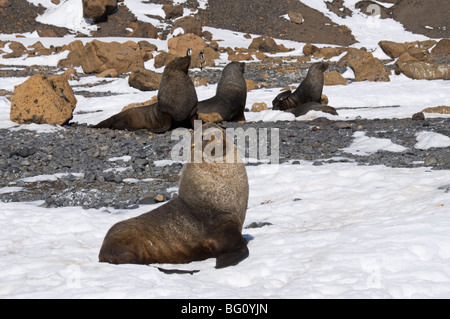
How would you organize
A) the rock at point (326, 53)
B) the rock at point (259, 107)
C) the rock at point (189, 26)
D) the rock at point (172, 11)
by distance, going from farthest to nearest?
the rock at point (172, 11) < the rock at point (189, 26) < the rock at point (326, 53) < the rock at point (259, 107)

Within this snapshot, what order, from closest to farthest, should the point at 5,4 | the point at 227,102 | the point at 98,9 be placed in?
1. the point at 227,102
2. the point at 5,4
3. the point at 98,9

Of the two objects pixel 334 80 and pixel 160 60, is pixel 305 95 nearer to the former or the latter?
pixel 334 80

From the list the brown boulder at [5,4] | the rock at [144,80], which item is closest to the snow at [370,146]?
the rock at [144,80]

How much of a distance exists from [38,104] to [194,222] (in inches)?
353

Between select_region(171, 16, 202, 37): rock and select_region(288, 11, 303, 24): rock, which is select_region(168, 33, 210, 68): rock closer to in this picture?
select_region(171, 16, 202, 37): rock

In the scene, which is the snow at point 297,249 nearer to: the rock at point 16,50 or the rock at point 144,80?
the rock at point 144,80

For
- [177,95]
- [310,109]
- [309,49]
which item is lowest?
[309,49]

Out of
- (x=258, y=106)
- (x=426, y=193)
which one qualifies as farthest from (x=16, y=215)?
(x=258, y=106)

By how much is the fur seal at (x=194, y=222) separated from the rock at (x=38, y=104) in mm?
8606

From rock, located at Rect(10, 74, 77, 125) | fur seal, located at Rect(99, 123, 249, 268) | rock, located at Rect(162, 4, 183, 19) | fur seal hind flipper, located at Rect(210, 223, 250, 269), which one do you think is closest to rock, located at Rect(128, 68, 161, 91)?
rock, located at Rect(10, 74, 77, 125)

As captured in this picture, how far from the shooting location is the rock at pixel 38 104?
1263cm

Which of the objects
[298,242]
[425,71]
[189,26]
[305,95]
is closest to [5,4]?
[189,26]

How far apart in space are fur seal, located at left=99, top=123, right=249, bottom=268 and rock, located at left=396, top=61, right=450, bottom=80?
17022 millimetres

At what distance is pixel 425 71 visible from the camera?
20.3 metres
